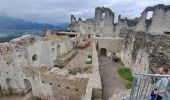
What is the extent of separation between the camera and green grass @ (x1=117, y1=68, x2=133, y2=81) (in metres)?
15.6

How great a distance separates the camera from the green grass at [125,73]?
1561 centimetres

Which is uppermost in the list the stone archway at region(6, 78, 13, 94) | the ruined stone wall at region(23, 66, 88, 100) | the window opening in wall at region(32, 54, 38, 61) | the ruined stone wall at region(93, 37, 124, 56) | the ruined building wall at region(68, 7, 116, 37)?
the ruined building wall at region(68, 7, 116, 37)

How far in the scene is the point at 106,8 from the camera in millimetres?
34906

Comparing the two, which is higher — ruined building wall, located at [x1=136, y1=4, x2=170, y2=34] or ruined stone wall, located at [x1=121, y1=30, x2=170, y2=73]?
ruined building wall, located at [x1=136, y1=4, x2=170, y2=34]

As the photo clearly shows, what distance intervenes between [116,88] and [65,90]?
4.25 meters

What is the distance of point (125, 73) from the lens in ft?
55.4

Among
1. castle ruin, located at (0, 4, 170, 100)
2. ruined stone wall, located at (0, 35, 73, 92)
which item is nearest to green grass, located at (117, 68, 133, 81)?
castle ruin, located at (0, 4, 170, 100)

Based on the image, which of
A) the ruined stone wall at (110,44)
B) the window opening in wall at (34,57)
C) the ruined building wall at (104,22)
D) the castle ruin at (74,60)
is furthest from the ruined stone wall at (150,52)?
the ruined building wall at (104,22)

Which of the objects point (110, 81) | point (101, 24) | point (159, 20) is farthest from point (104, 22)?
point (110, 81)

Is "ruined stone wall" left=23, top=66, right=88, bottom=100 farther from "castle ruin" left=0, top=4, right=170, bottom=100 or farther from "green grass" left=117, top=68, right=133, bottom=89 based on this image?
"green grass" left=117, top=68, right=133, bottom=89

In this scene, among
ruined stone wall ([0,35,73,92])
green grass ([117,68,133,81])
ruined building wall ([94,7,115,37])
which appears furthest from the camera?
ruined building wall ([94,7,115,37])

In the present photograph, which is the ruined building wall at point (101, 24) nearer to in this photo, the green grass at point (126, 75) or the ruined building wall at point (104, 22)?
the ruined building wall at point (104, 22)

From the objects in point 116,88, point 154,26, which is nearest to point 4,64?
point 116,88

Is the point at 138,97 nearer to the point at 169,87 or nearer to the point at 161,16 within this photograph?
the point at 169,87
